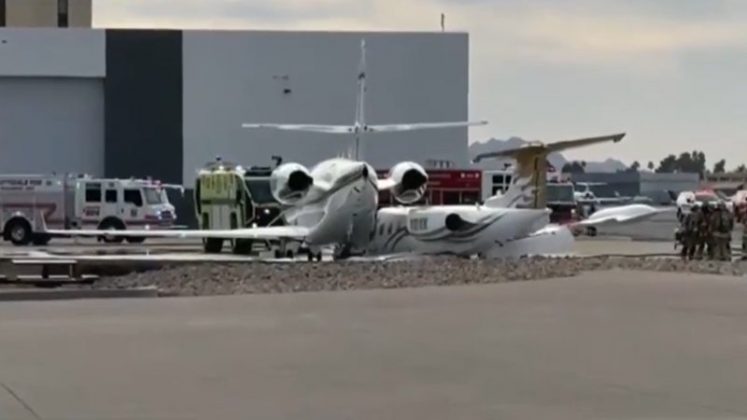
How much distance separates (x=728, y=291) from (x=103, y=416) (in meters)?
14.9

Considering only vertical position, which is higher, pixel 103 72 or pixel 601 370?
pixel 103 72

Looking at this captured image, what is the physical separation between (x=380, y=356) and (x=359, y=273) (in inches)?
468

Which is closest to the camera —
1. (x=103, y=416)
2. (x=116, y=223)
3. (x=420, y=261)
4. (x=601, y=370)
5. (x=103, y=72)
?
(x=103, y=416)

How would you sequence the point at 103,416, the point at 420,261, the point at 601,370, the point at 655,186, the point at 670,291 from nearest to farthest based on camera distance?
1. the point at 103,416
2. the point at 601,370
3. the point at 670,291
4. the point at 420,261
5. the point at 655,186

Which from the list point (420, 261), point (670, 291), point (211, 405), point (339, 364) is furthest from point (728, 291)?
point (211, 405)

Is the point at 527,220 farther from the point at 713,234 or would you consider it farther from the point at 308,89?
the point at 308,89

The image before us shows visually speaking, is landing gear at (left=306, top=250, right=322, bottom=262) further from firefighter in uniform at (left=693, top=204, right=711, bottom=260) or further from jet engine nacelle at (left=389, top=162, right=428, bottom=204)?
firefighter in uniform at (left=693, top=204, right=711, bottom=260)

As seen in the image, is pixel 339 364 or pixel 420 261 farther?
pixel 420 261

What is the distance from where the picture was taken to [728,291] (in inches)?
930

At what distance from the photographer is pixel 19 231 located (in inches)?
2052

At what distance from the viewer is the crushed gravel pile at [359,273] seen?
80.4 ft

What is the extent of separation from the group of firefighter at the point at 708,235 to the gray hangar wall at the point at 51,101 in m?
44.5

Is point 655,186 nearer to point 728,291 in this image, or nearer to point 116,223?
point 116,223

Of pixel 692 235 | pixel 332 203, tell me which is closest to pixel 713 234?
pixel 692 235
